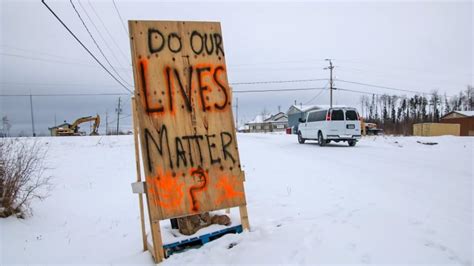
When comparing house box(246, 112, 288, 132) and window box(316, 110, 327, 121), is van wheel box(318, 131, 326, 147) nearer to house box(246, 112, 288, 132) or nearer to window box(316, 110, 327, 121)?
window box(316, 110, 327, 121)

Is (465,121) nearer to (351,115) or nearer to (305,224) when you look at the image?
(351,115)

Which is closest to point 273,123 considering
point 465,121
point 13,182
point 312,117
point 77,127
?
point 465,121

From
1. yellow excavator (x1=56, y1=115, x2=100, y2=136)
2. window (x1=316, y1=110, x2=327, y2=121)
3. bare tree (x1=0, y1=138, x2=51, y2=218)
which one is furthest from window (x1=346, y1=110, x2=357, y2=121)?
yellow excavator (x1=56, y1=115, x2=100, y2=136)

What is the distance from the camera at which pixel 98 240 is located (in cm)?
453

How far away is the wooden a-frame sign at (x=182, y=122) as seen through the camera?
357cm

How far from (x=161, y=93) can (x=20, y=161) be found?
12.5 feet

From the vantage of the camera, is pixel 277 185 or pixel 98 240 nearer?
pixel 98 240

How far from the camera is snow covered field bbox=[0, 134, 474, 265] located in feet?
10.5

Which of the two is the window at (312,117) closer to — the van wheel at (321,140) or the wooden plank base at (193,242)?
the van wheel at (321,140)

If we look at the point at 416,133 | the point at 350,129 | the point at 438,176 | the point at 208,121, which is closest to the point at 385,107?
the point at 416,133

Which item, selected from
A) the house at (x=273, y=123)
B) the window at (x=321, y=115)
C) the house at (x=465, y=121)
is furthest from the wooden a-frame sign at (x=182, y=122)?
the house at (x=273, y=123)

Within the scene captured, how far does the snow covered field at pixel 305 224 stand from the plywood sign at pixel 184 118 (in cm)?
62

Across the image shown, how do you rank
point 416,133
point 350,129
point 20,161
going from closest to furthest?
point 20,161 < point 350,129 < point 416,133

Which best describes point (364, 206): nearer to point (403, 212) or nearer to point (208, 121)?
point (403, 212)
